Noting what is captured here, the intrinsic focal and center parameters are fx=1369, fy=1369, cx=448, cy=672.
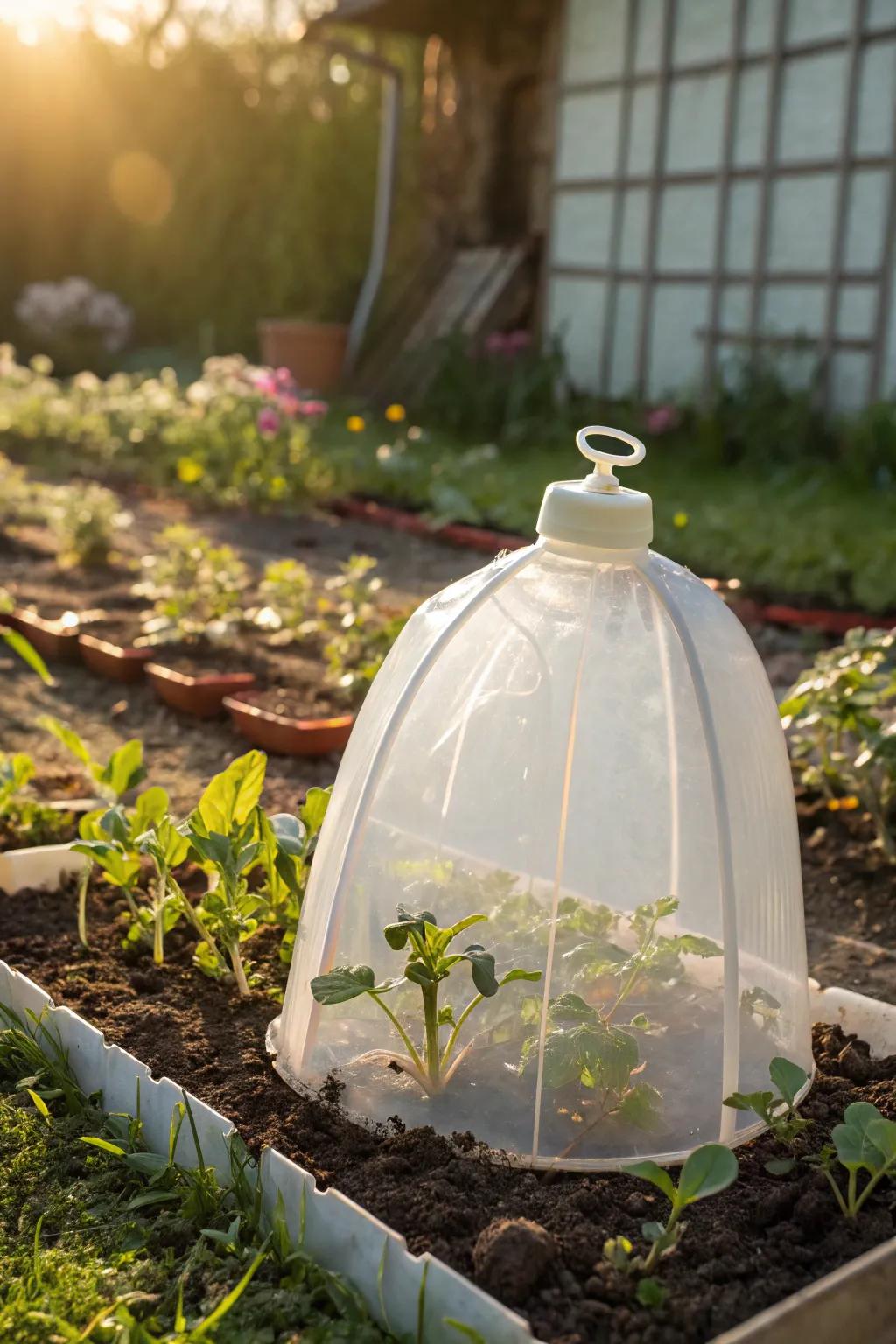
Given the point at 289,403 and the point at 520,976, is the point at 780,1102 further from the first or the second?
the point at 289,403

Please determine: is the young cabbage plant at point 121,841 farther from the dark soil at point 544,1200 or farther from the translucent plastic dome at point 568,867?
the translucent plastic dome at point 568,867

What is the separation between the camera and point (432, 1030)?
1.94 metres

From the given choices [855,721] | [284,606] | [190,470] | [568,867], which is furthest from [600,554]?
[190,470]

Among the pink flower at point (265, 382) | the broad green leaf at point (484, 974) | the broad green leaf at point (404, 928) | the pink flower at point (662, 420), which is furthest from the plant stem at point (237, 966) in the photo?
the pink flower at point (662, 420)

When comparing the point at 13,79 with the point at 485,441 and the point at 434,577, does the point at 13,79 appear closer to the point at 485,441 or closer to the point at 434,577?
the point at 485,441

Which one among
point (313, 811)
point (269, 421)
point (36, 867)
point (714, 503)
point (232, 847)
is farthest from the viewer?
point (269, 421)

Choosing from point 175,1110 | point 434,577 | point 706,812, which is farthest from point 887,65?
point 175,1110

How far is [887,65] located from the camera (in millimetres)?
8062

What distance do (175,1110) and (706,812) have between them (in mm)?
861

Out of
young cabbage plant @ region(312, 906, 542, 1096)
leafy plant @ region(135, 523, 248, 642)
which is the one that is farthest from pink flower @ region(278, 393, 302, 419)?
young cabbage plant @ region(312, 906, 542, 1096)

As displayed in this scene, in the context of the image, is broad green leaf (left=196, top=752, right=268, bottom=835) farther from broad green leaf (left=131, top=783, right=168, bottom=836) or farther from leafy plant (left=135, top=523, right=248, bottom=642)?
leafy plant (left=135, top=523, right=248, bottom=642)

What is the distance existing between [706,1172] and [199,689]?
2979 millimetres

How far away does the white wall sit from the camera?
8.37 meters

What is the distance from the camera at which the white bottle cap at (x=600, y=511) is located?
1.90 metres
